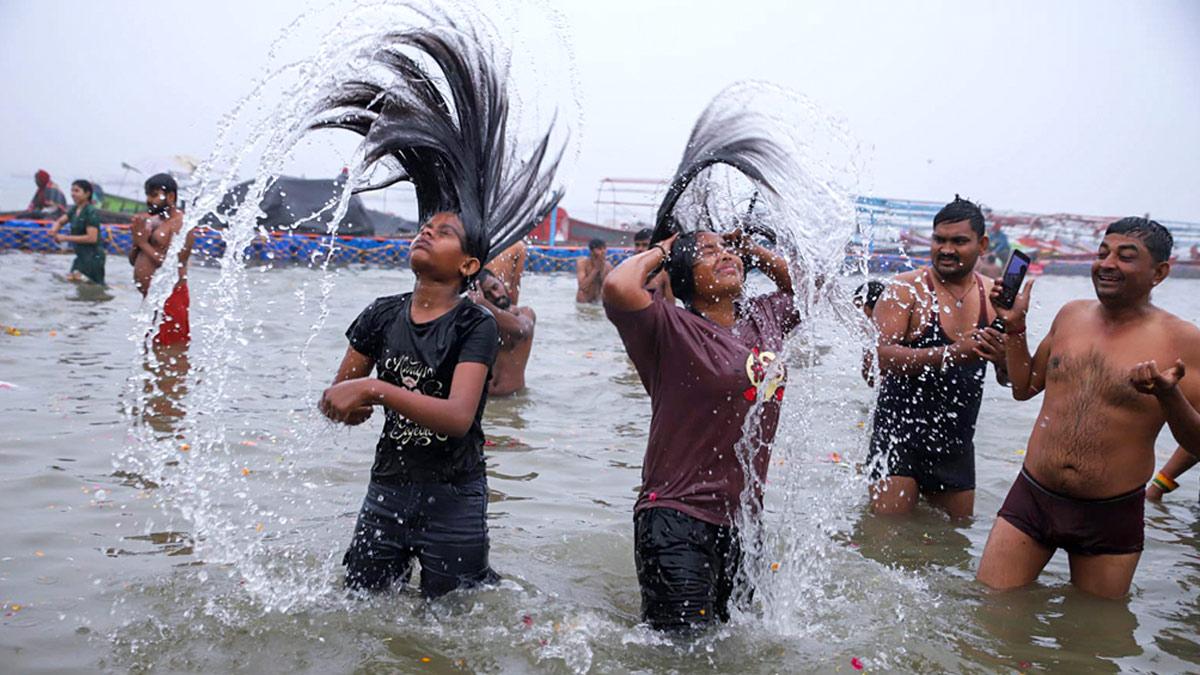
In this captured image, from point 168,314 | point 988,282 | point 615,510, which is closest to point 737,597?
point 615,510

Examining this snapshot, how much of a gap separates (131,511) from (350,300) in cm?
1219

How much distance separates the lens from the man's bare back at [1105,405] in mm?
4516

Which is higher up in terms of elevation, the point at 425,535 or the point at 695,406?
the point at 695,406

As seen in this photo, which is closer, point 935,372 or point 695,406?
point 695,406

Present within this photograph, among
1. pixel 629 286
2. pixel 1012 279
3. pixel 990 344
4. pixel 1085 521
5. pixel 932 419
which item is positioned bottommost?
pixel 1085 521

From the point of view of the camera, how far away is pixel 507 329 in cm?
806

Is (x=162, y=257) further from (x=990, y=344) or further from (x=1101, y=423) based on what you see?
(x=1101, y=423)

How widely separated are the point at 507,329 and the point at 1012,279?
4219 millimetres

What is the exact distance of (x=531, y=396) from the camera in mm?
9648

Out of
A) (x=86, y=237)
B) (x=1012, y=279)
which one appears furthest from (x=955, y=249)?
(x=86, y=237)

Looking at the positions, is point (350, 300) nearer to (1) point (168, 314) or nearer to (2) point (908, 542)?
(1) point (168, 314)

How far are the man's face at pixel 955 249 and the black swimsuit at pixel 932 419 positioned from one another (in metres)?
0.13

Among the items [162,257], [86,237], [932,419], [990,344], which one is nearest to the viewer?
[990,344]

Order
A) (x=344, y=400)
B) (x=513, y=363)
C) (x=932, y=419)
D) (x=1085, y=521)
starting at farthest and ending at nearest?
(x=513, y=363), (x=932, y=419), (x=1085, y=521), (x=344, y=400)
